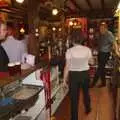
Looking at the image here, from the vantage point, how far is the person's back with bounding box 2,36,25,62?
5.75m

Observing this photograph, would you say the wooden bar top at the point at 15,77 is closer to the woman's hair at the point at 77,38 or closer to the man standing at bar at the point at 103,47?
the woman's hair at the point at 77,38

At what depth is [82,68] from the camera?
551 centimetres

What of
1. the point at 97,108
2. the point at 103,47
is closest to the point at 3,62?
the point at 97,108

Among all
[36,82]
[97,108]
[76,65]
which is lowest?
[97,108]

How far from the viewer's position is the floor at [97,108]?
607cm

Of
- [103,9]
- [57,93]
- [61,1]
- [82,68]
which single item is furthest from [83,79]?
[103,9]

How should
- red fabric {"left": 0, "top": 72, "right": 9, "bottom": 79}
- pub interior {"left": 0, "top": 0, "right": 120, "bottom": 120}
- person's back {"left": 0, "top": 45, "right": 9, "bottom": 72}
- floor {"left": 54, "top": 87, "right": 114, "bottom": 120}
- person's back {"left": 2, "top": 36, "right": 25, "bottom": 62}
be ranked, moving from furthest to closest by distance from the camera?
floor {"left": 54, "top": 87, "right": 114, "bottom": 120}
person's back {"left": 2, "top": 36, "right": 25, "bottom": 62}
person's back {"left": 0, "top": 45, "right": 9, "bottom": 72}
red fabric {"left": 0, "top": 72, "right": 9, "bottom": 79}
pub interior {"left": 0, "top": 0, "right": 120, "bottom": 120}

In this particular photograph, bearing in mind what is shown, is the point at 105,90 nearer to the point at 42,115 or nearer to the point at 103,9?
the point at 42,115

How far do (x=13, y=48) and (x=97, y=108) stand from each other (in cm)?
222

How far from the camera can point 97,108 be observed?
6723mm

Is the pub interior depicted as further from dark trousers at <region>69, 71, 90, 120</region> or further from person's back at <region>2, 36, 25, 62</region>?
dark trousers at <region>69, 71, 90, 120</region>

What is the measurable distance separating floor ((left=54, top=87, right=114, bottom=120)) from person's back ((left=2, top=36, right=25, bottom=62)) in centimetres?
126

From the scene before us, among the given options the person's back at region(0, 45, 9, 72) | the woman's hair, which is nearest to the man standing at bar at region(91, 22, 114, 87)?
the woman's hair

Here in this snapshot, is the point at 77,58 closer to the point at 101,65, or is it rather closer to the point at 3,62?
the point at 3,62
